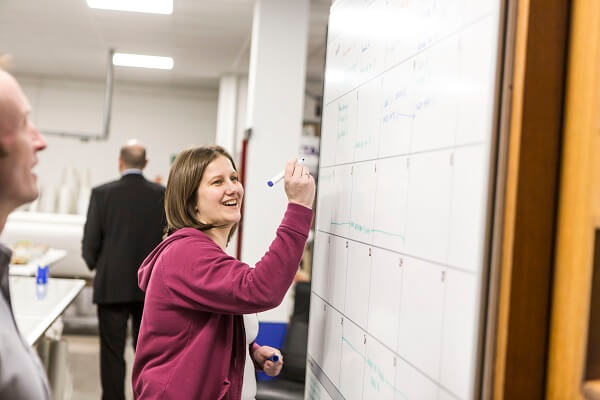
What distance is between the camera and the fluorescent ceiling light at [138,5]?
4633 mm

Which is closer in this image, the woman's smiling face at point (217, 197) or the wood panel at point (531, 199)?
the wood panel at point (531, 199)

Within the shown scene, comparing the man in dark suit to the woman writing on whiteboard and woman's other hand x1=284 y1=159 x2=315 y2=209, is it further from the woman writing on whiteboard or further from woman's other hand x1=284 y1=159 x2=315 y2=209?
woman's other hand x1=284 y1=159 x2=315 y2=209

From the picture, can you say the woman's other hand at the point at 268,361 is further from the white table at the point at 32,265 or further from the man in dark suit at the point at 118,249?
the white table at the point at 32,265

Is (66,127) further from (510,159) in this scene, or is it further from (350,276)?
(510,159)

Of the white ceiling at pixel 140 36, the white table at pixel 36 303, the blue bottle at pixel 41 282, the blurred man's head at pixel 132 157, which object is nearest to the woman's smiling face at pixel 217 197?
the white table at pixel 36 303

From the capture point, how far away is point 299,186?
1624 millimetres

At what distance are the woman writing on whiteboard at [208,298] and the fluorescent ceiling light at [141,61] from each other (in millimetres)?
5282

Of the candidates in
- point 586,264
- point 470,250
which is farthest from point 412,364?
point 586,264

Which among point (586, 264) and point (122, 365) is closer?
point (586, 264)

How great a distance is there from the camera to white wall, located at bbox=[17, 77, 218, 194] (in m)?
8.20

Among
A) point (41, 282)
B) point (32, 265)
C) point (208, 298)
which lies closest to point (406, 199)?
point (208, 298)

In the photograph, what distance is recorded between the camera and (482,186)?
98 centimetres

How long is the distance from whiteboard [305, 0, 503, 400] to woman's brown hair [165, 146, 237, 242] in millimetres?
378

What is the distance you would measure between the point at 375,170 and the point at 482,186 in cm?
50
